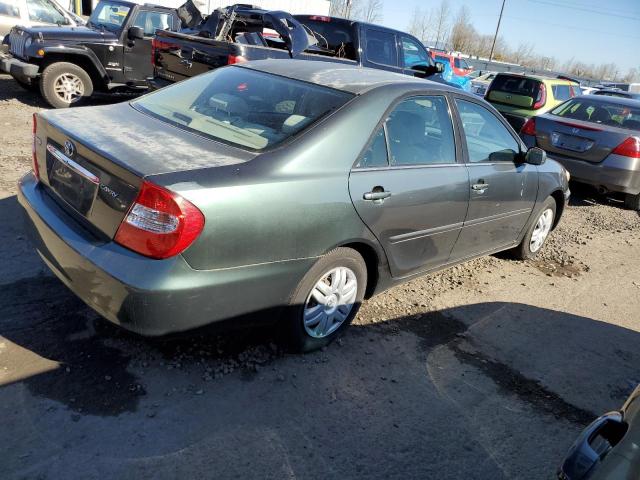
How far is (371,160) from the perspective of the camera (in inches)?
130

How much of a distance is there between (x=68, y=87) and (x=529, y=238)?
7870 mm

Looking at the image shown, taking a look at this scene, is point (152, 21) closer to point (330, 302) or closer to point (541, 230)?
point (541, 230)

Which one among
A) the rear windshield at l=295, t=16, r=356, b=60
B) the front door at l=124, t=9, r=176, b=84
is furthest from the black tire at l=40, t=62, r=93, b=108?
the rear windshield at l=295, t=16, r=356, b=60

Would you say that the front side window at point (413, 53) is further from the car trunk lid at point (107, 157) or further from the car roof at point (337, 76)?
the car trunk lid at point (107, 157)

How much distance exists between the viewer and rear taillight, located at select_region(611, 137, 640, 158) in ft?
24.6

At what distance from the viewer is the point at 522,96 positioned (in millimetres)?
11648

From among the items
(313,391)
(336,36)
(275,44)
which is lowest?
(313,391)

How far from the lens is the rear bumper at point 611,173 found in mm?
7547

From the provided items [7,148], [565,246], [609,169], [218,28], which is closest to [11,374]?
[7,148]

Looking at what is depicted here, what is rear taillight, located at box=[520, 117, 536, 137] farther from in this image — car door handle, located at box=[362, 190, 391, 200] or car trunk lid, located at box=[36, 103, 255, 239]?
car trunk lid, located at box=[36, 103, 255, 239]

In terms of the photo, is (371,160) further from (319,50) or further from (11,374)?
(319,50)

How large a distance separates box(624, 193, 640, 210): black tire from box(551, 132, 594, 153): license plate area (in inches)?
46.3

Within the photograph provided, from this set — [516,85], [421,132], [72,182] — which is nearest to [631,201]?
[516,85]

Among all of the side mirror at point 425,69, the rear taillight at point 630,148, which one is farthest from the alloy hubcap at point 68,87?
the rear taillight at point 630,148
